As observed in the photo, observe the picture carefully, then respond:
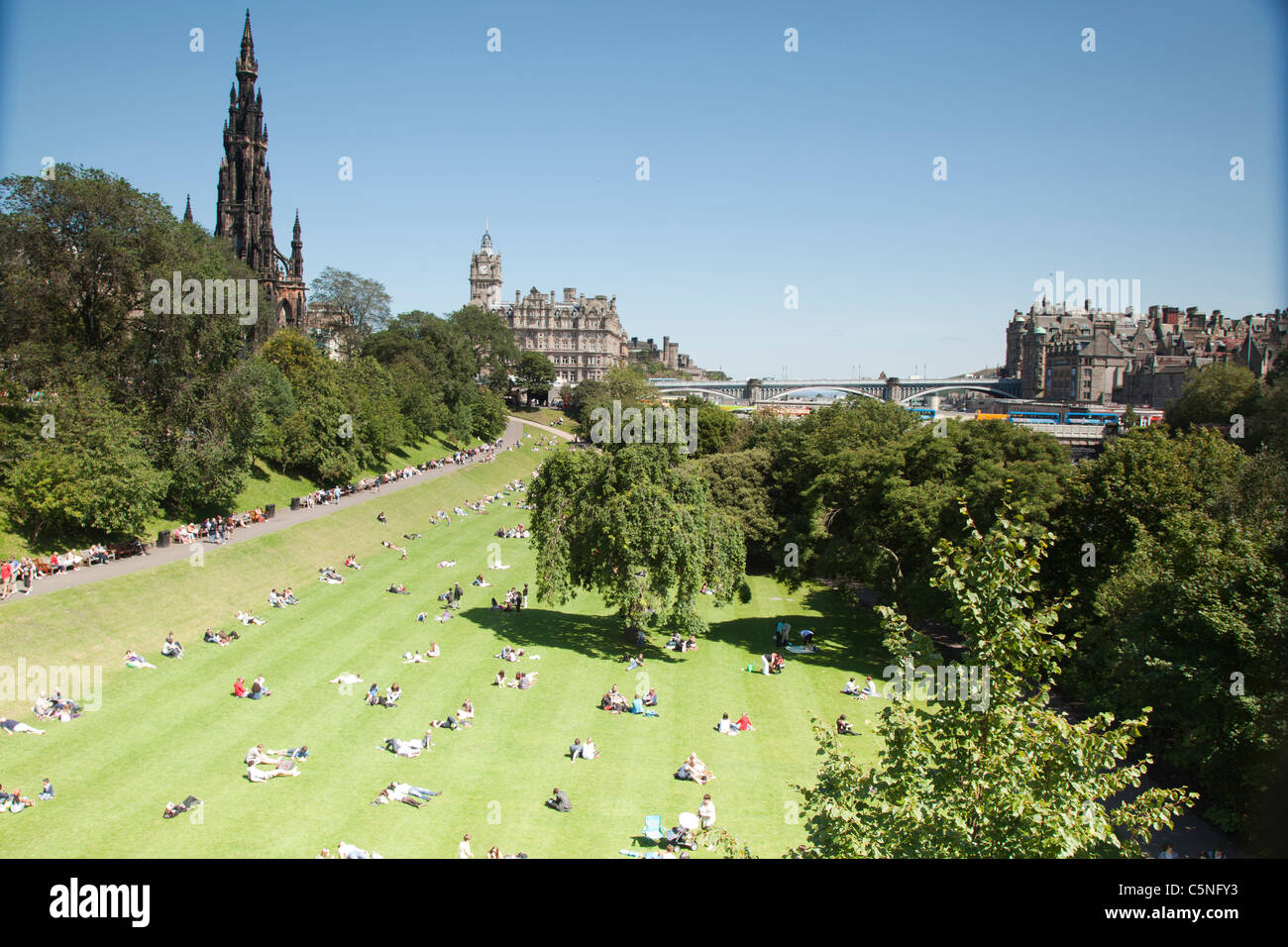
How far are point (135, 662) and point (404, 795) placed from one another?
11.3 m

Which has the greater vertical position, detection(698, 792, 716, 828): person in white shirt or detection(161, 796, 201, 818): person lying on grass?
detection(161, 796, 201, 818): person lying on grass

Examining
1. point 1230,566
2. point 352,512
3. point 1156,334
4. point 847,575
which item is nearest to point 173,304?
point 352,512

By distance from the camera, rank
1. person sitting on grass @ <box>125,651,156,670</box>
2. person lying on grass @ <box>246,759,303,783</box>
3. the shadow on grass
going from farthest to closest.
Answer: the shadow on grass → person sitting on grass @ <box>125,651,156,670</box> → person lying on grass @ <box>246,759,303,783</box>

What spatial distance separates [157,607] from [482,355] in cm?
7932

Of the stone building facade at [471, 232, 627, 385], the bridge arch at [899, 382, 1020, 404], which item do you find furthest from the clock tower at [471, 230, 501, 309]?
the bridge arch at [899, 382, 1020, 404]

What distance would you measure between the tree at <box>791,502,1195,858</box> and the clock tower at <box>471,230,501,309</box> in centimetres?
16794

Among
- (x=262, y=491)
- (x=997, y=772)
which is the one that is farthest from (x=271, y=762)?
(x=262, y=491)

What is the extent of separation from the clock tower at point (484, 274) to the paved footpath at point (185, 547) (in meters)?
116

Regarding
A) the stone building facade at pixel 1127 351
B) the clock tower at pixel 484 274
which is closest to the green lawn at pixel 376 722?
the stone building facade at pixel 1127 351

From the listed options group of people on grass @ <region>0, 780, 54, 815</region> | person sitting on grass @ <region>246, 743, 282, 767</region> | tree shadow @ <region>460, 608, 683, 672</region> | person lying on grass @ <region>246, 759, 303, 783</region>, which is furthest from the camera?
tree shadow @ <region>460, 608, 683, 672</region>

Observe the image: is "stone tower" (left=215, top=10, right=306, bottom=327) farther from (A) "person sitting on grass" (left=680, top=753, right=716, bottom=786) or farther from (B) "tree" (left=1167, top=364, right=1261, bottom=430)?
(B) "tree" (left=1167, top=364, right=1261, bottom=430)

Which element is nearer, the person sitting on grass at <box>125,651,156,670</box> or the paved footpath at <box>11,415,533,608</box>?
the person sitting on grass at <box>125,651,156,670</box>

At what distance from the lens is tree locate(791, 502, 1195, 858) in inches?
302

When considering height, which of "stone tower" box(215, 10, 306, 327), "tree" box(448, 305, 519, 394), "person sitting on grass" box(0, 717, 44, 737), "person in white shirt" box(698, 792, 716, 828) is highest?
"stone tower" box(215, 10, 306, 327)
